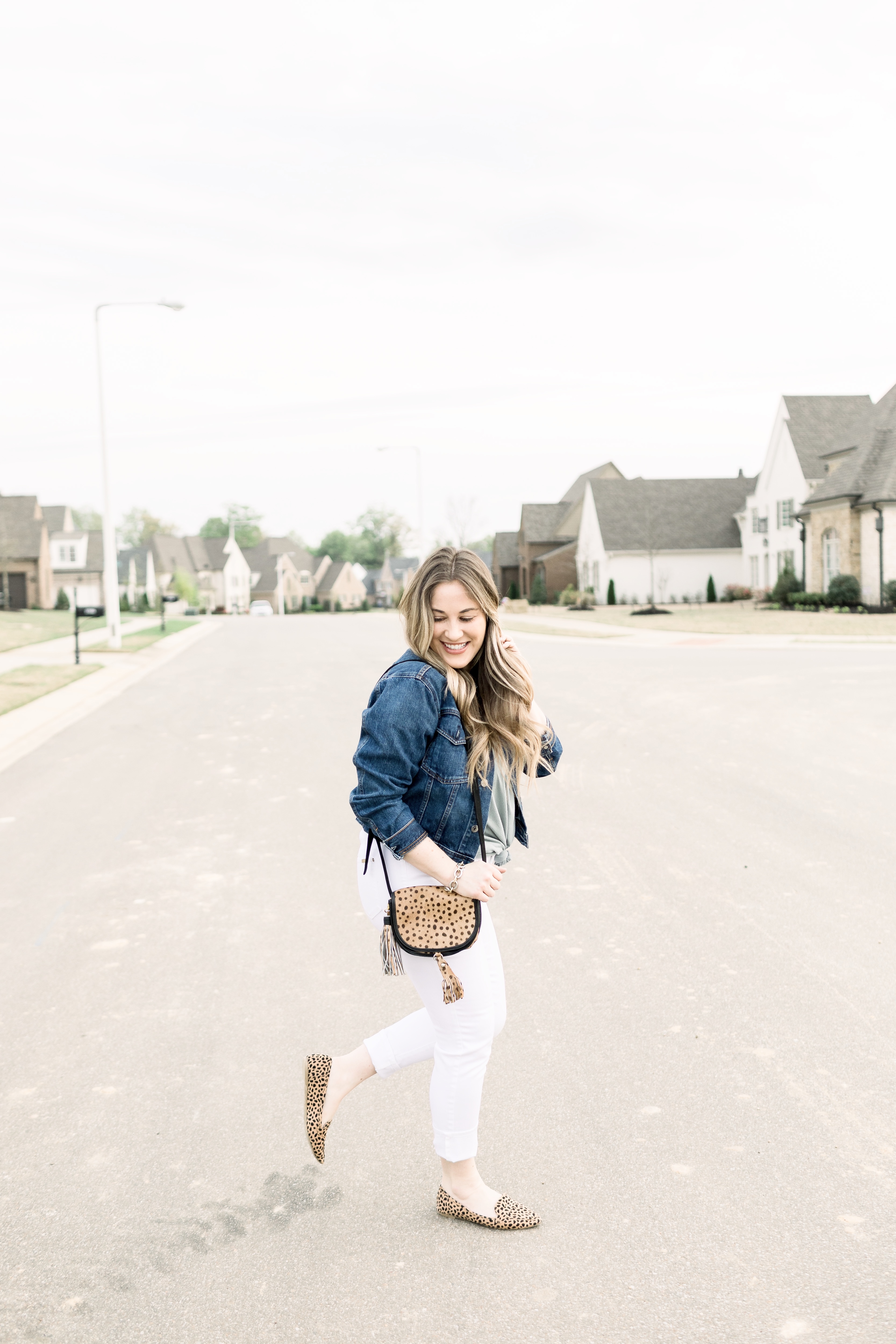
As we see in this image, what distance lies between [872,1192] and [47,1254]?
238 cm

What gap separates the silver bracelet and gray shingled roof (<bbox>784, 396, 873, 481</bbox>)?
4629cm

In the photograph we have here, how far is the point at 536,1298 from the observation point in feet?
8.96

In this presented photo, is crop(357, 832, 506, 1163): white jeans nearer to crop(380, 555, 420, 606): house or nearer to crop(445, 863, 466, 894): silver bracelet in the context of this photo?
crop(445, 863, 466, 894): silver bracelet

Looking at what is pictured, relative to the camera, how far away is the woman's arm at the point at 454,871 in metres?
2.85

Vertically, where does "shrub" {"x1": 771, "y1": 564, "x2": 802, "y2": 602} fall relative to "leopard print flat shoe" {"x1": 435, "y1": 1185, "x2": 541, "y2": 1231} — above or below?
above

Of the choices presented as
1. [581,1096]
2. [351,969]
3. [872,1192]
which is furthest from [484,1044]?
[351,969]

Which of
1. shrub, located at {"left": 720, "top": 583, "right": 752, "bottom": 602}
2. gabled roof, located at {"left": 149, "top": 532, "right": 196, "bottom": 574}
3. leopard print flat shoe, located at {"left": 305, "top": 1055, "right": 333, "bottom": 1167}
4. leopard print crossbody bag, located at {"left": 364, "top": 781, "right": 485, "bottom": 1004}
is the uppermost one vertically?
gabled roof, located at {"left": 149, "top": 532, "right": 196, "bottom": 574}

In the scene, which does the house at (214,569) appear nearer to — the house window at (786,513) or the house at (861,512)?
the house window at (786,513)

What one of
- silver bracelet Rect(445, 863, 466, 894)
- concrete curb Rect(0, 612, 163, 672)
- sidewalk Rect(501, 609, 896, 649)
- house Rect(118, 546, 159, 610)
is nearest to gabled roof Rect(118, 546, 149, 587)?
house Rect(118, 546, 159, 610)

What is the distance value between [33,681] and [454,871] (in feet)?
55.3

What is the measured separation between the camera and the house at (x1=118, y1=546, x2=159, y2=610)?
308 ft

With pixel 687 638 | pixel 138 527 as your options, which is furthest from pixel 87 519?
pixel 687 638

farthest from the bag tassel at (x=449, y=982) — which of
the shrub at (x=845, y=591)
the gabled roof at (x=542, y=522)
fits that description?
the gabled roof at (x=542, y=522)

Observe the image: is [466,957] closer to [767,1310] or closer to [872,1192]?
[767,1310]
